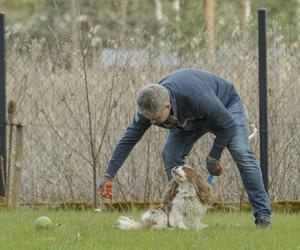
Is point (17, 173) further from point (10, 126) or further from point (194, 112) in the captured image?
point (194, 112)

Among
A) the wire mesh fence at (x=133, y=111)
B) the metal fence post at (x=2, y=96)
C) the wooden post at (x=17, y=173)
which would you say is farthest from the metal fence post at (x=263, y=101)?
the metal fence post at (x=2, y=96)

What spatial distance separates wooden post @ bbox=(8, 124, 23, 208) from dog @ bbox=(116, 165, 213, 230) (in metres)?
2.28

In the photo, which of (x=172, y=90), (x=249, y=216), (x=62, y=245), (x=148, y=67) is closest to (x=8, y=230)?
(x=62, y=245)

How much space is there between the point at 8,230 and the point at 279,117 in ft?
13.2

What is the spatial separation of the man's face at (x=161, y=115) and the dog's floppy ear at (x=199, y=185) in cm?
64

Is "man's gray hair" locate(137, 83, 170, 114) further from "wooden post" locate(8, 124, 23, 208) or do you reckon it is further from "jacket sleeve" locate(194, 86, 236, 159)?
"wooden post" locate(8, 124, 23, 208)

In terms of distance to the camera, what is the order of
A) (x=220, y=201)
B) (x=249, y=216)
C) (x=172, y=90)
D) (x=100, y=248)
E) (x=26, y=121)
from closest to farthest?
(x=100, y=248) < (x=172, y=90) < (x=249, y=216) < (x=220, y=201) < (x=26, y=121)

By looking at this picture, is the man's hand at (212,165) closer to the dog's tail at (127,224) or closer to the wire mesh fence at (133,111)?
the dog's tail at (127,224)

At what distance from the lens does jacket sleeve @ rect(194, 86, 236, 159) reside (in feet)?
22.0

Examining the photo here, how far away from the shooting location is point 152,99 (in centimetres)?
646

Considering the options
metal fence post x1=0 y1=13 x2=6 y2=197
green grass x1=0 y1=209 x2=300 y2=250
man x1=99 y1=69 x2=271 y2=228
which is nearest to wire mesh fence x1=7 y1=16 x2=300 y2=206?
metal fence post x1=0 y1=13 x2=6 y2=197

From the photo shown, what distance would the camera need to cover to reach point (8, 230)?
7070mm

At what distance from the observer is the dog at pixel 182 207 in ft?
23.4

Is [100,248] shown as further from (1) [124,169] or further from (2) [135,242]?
(1) [124,169]
